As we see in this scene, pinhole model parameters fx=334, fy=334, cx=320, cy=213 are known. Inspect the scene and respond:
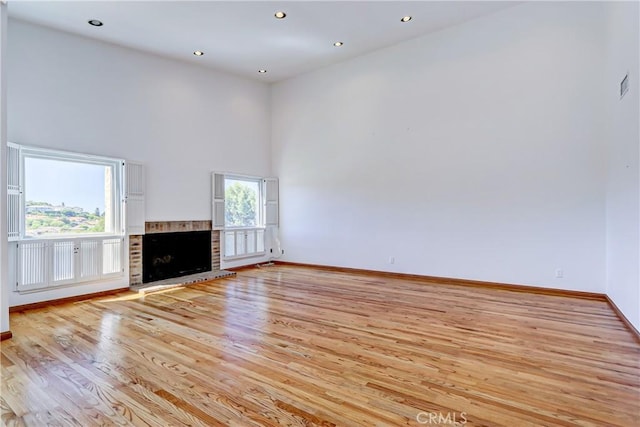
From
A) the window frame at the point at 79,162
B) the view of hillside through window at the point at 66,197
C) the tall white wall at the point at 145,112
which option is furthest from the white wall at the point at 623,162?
the view of hillside through window at the point at 66,197

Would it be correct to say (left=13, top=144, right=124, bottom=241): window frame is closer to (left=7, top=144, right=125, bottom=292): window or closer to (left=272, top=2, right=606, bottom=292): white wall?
(left=7, top=144, right=125, bottom=292): window

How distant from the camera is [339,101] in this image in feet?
22.7

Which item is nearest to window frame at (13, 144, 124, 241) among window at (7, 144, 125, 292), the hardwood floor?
window at (7, 144, 125, 292)

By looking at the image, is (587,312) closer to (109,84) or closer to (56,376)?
(56,376)

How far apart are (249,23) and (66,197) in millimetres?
3774

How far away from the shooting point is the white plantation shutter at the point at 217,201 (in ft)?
22.0

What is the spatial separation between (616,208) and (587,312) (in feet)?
4.12

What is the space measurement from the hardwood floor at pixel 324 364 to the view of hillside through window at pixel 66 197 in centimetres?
121

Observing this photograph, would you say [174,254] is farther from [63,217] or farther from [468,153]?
[468,153]

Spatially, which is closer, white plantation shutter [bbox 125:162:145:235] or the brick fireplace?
white plantation shutter [bbox 125:162:145:235]

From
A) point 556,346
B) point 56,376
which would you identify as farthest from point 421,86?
point 56,376

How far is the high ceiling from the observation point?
15.0ft

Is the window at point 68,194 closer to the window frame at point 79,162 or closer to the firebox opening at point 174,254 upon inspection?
the window frame at point 79,162

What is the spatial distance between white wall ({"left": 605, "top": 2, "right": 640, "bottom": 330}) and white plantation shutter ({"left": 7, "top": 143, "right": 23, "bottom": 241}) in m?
6.83
